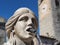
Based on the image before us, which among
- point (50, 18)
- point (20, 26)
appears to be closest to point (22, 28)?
point (20, 26)

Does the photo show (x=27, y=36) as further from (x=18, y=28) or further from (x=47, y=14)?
(x=47, y=14)

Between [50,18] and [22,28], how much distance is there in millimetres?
22632

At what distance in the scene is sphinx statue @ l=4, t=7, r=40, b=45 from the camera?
1.88 m

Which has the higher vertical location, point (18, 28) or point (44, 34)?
point (18, 28)

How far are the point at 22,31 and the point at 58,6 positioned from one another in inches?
925

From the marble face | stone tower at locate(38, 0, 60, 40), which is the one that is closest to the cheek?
the marble face

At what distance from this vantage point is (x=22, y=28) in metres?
1.91

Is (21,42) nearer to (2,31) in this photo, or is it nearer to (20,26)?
(20,26)

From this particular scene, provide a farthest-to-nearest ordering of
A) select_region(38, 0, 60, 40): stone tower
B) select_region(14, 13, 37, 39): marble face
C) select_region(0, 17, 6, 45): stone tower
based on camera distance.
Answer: select_region(38, 0, 60, 40): stone tower < select_region(0, 17, 6, 45): stone tower < select_region(14, 13, 37, 39): marble face

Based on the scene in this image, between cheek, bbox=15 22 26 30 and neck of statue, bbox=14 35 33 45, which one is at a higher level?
cheek, bbox=15 22 26 30

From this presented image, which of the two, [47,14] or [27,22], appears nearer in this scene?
[27,22]

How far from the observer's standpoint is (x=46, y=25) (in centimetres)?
2472

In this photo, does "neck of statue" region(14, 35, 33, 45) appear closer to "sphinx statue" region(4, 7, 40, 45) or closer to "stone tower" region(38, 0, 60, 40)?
"sphinx statue" region(4, 7, 40, 45)

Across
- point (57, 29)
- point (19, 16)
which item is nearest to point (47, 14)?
point (57, 29)
